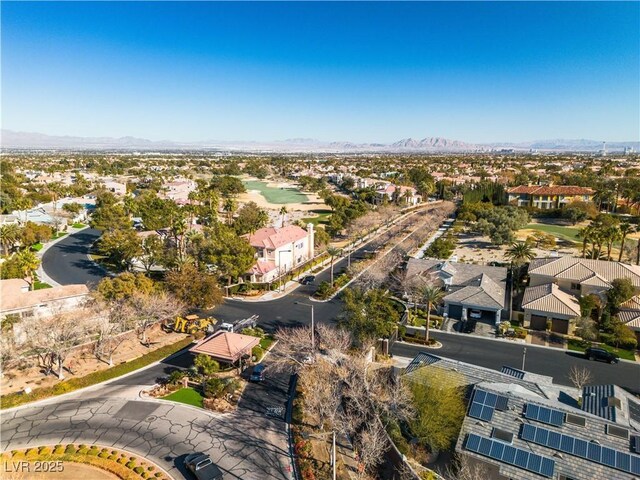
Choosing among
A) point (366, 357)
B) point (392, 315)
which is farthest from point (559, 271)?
point (366, 357)

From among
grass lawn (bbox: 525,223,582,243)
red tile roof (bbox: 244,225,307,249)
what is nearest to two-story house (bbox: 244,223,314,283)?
red tile roof (bbox: 244,225,307,249)

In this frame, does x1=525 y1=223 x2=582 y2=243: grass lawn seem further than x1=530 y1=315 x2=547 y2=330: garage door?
Yes

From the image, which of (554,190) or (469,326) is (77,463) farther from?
(554,190)

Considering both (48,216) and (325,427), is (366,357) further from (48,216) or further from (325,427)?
(48,216)

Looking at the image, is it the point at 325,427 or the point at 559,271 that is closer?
the point at 325,427

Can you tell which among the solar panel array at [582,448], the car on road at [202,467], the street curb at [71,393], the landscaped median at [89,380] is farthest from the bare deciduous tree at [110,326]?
the solar panel array at [582,448]

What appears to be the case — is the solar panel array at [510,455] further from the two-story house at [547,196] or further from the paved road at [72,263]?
the two-story house at [547,196]

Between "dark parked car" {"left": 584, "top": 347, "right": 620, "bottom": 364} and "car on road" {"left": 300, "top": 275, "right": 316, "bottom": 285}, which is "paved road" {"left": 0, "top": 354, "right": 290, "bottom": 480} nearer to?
"car on road" {"left": 300, "top": 275, "right": 316, "bottom": 285}
